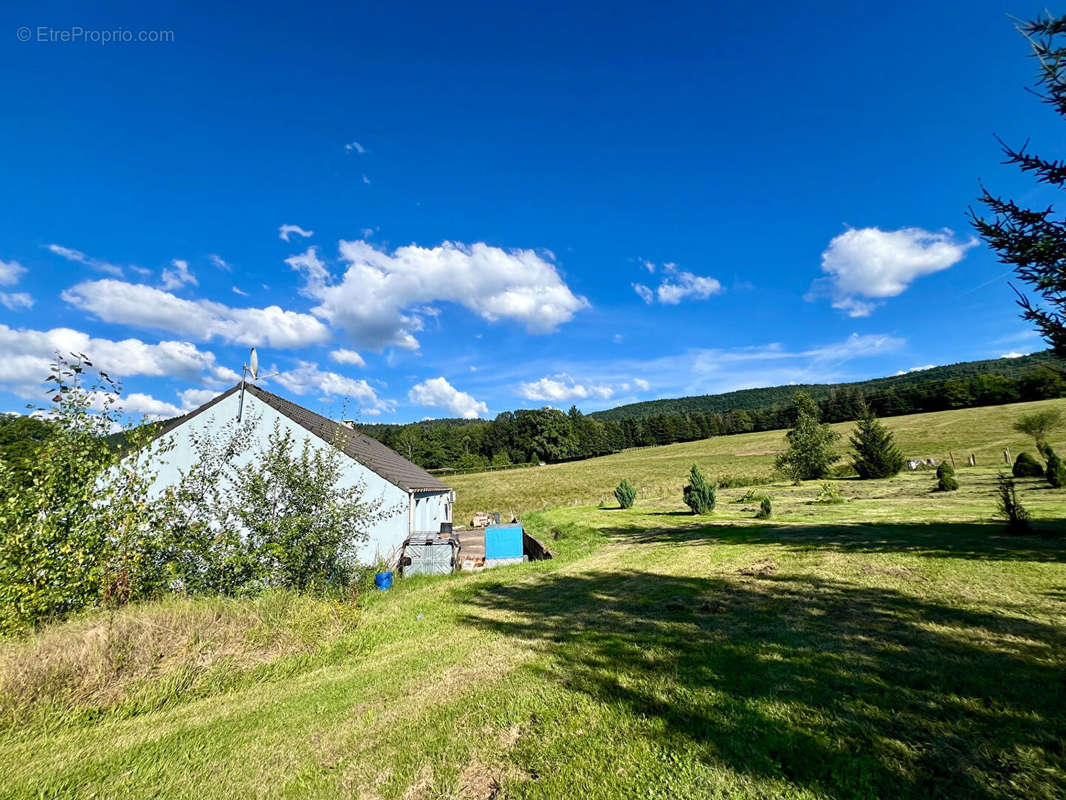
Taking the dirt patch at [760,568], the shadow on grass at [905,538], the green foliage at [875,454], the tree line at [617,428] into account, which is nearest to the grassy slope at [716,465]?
the green foliage at [875,454]

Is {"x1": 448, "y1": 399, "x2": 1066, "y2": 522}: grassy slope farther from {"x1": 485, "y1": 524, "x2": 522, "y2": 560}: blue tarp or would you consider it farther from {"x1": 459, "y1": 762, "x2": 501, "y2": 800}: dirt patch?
{"x1": 459, "y1": 762, "x2": 501, "y2": 800}: dirt patch

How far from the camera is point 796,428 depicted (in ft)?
120

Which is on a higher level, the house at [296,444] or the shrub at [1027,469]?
the house at [296,444]

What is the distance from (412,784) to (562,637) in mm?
3647

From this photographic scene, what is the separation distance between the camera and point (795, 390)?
118 metres

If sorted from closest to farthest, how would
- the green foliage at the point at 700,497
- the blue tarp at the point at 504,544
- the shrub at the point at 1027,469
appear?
the blue tarp at the point at 504,544
the green foliage at the point at 700,497
the shrub at the point at 1027,469

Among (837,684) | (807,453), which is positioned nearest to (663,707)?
(837,684)

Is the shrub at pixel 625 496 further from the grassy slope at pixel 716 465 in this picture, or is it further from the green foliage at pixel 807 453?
the green foliage at pixel 807 453

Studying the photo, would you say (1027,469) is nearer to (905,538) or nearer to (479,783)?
(905,538)

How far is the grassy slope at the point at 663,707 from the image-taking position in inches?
138

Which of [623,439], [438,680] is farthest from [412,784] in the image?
[623,439]

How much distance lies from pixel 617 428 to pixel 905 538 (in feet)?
331

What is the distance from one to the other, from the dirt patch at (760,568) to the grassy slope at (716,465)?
25.1 metres

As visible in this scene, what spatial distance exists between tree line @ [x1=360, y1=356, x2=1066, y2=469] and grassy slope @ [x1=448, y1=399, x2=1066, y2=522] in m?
17.0
